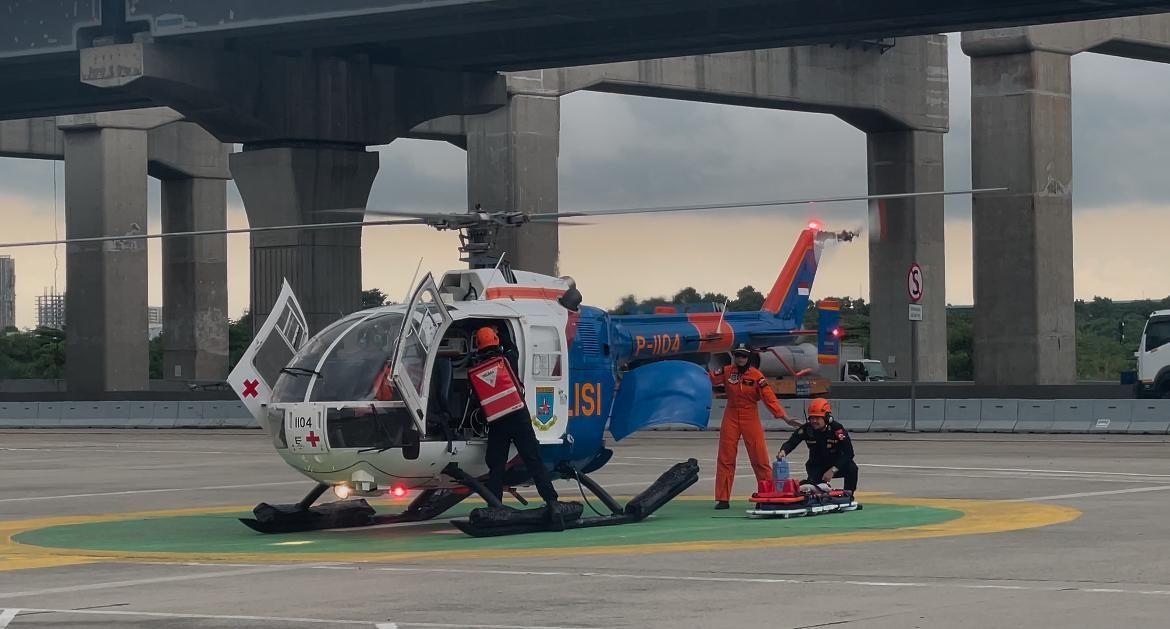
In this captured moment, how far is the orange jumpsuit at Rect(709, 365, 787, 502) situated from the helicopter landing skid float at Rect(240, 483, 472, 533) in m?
2.82

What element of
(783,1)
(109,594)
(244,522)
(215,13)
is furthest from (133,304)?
(109,594)

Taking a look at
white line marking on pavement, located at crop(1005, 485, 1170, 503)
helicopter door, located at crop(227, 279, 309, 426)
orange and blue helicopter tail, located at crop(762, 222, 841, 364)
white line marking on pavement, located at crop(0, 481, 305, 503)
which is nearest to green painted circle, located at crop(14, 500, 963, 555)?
helicopter door, located at crop(227, 279, 309, 426)

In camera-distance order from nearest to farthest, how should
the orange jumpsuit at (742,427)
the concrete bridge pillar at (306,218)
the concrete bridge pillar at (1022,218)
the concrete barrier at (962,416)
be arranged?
the orange jumpsuit at (742,427) → the concrete barrier at (962,416) → the concrete bridge pillar at (306,218) → the concrete bridge pillar at (1022,218)

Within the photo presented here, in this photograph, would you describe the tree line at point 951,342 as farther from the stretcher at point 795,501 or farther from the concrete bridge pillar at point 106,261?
the stretcher at point 795,501

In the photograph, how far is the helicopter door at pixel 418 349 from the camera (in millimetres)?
16562

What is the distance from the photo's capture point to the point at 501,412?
56.1ft

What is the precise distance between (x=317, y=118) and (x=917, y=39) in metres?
29.4

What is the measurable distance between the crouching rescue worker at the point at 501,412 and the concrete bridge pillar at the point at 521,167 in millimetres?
39184

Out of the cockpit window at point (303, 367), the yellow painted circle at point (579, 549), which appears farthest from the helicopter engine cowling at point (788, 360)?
the cockpit window at point (303, 367)

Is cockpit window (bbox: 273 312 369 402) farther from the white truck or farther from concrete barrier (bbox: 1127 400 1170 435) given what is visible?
the white truck

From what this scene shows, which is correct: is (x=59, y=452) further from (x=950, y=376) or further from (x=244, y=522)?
(x=950, y=376)

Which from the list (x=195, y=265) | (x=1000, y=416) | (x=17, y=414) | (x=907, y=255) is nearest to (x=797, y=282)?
(x=1000, y=416)

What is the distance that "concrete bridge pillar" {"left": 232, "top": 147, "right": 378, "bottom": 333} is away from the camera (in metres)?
40.6

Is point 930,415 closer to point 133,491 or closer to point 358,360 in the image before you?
point 133,491
